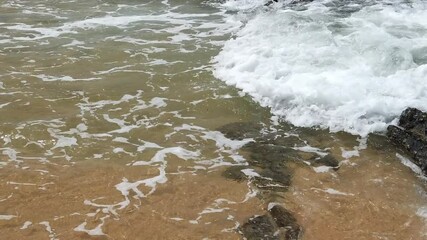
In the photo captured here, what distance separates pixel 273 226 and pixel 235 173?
45.4 inches

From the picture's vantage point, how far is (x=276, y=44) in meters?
10.2

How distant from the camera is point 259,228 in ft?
14.3

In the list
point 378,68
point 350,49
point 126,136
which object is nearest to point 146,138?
point 126,136

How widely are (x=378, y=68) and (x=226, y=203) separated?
497cm

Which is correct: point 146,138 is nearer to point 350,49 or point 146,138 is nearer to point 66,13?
point 350,49

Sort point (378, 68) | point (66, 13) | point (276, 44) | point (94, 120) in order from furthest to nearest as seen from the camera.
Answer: point (66, 13) → point (276, 44) → point (378, 68) → point (94, 120)

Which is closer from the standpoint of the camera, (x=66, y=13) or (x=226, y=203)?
(x=226, y=203)

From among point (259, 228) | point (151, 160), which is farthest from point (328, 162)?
point (151, 160)

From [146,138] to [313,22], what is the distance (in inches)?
281

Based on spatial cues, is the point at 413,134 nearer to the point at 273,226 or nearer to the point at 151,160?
the point at 273,226

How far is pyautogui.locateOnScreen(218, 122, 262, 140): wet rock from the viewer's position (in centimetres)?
643

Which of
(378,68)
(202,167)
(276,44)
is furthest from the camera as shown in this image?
(276,44)

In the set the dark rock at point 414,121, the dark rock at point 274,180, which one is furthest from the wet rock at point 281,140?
the dark rock at point 414,121

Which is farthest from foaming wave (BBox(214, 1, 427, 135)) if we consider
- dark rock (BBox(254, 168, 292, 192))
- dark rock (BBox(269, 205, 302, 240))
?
dark rock (BBox(269, 205, 302, 240))
